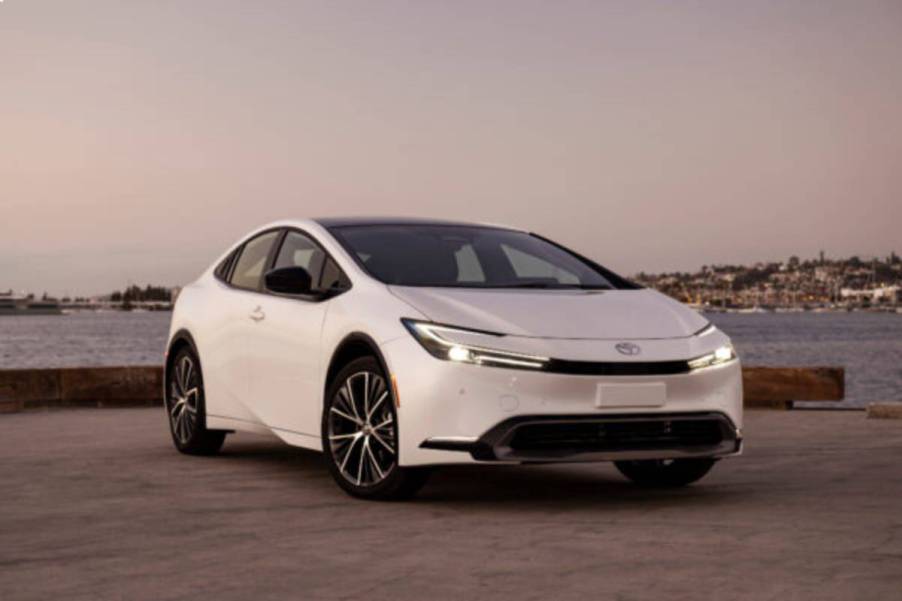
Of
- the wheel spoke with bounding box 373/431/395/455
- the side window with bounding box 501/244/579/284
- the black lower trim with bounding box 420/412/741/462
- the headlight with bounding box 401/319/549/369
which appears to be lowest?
the wheel spoke with bounding box 373/431/395/455

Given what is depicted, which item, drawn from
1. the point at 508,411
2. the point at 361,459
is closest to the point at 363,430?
the point at 361,459

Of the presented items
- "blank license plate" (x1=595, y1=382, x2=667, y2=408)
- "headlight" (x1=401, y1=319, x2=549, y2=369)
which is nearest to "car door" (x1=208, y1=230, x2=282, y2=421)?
"headlight" (x1=401, y1=319, x2=549, y2=369)

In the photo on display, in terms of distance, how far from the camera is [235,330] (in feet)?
31.7

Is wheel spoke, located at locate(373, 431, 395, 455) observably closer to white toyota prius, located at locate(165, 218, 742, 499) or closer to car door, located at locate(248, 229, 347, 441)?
white toyota prius, located at locate(165, 218, 742, 499)

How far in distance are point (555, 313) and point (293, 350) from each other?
1.82m

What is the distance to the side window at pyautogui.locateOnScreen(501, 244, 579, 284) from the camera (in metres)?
8.88

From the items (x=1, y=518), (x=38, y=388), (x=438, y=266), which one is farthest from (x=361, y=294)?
(x=38, y=388)

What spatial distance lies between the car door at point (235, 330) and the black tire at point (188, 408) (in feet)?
0.60

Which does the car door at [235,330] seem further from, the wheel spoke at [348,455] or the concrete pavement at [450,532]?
the wheel spoke at [348,455]

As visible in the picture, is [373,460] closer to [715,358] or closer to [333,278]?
[333,278]

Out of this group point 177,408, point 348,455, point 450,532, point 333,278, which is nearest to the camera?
point 450,532

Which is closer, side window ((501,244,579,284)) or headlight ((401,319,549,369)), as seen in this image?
headlight ((401,319,549,369))

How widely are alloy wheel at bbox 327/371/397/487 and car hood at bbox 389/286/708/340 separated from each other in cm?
55

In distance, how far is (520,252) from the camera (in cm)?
923
